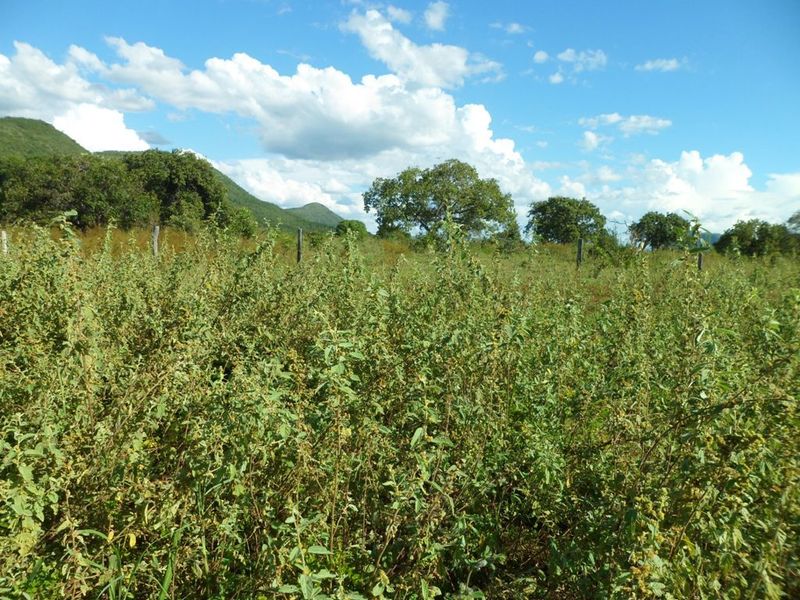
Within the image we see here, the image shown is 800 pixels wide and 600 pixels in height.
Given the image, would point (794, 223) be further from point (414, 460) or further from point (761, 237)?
point (414, 460)

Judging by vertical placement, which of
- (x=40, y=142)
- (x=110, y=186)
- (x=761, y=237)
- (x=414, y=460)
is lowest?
(x=414, y=460)

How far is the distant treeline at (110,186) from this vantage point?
3178cm

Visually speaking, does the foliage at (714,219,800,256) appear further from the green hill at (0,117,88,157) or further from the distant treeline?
the green hill at (0,117,88,157)

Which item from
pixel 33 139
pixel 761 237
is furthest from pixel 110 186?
pixel 33 139

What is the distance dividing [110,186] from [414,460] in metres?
38.0

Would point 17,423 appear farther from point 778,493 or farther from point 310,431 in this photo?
point 778,493

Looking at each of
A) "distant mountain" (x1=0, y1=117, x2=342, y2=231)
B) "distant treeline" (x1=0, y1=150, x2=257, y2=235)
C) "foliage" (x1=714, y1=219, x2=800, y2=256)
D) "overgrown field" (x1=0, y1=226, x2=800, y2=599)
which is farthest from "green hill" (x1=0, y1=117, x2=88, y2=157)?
"overgrown field" (x1=0, y1=226, x2=800, y2=599)

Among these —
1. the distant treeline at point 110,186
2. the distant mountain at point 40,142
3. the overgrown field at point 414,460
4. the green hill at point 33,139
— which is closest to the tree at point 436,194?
the distant treeline at point 110,186

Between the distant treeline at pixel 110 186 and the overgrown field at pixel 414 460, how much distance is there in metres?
23.3

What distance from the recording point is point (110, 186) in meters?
33.9

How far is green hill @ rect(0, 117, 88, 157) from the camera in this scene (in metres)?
91.8

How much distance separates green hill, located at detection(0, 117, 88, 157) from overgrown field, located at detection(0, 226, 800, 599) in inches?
4169

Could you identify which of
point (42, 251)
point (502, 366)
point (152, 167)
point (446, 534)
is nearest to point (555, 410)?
point (502, 366)

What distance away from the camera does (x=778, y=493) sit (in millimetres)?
1622
